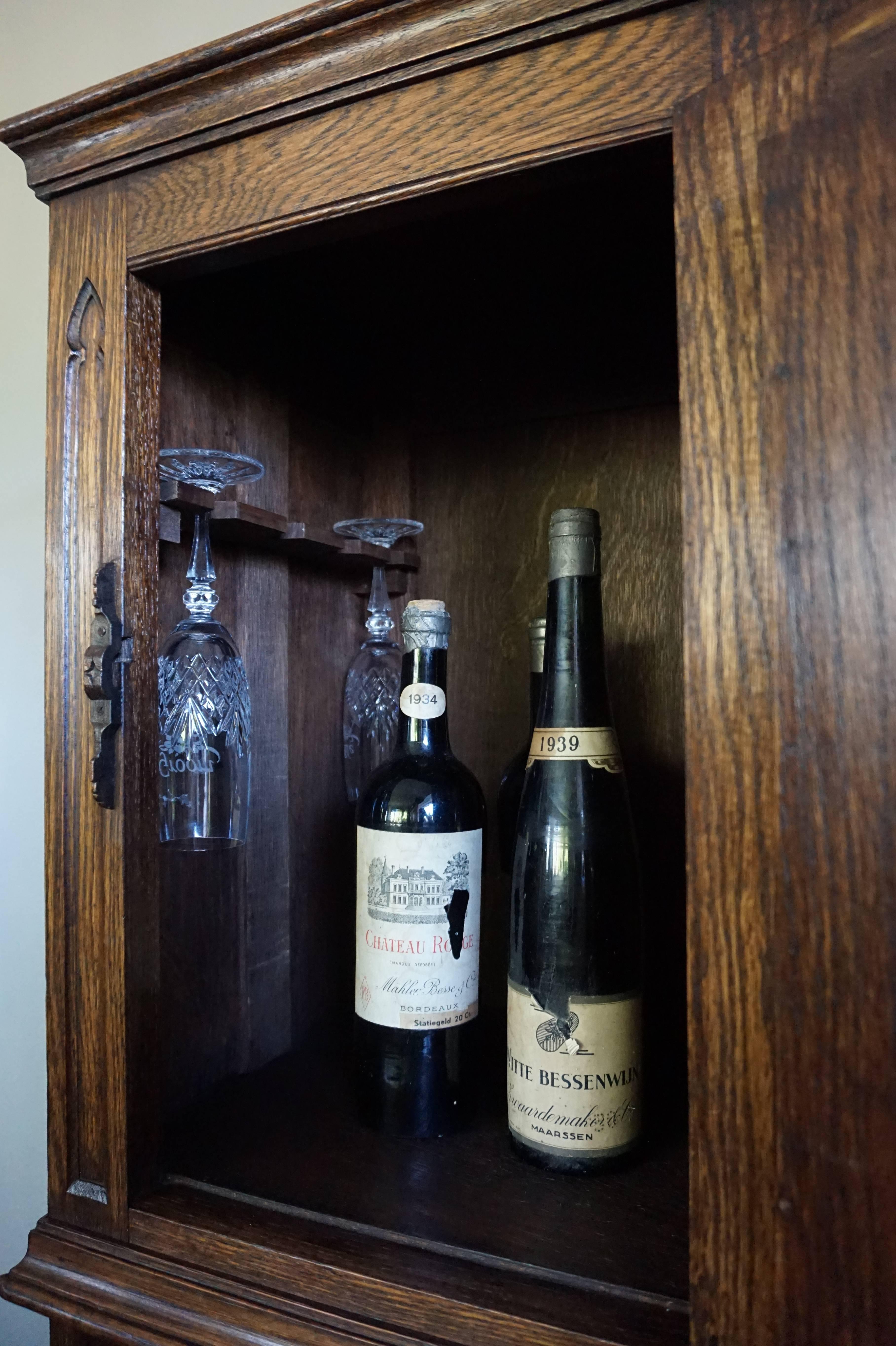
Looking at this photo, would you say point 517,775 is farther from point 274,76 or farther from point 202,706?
point 274,76

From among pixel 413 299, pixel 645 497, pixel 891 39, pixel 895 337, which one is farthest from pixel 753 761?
pixel 413 299

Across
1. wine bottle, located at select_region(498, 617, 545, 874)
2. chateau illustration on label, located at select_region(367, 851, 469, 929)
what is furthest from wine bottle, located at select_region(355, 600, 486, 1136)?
wine bottle, located at select_region(498, 617, 545, 874)

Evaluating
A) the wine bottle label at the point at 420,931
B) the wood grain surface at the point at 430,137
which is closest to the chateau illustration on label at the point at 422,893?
the wine bottle label at the point at 420,931

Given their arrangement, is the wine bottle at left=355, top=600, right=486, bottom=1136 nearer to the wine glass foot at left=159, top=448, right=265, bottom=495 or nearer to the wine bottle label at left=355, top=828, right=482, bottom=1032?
the wine bottle label at left=355, top=828, right=482, bottom=1032

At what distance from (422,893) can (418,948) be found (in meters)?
0.04

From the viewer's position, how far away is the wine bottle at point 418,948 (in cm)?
60

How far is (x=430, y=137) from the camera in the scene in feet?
1.48

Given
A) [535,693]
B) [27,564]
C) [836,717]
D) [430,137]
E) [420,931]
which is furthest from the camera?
[27,564]

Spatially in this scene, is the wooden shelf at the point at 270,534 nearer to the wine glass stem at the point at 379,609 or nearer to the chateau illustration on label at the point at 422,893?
the wine glass stem at the point at 379,609

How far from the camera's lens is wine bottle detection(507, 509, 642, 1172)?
1.79 feet

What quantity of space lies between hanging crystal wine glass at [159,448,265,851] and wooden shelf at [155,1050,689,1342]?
0.20m

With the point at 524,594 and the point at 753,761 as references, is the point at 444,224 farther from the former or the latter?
the point at 753,761

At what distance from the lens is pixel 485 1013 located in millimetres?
786

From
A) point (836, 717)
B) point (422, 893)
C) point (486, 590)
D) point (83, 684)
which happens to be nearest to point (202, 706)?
point (83, 684)
